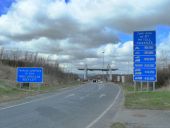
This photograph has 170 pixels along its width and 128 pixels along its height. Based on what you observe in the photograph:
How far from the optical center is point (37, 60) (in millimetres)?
99250

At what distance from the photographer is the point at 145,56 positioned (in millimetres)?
33875

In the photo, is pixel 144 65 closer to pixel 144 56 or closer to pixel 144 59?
pixel 144 59

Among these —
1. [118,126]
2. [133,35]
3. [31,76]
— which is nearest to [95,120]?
[118,126]

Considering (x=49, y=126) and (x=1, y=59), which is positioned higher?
(x=1, y=59)

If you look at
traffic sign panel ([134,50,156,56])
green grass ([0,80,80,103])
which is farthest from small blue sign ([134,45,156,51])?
→ green grass ([0,80,80,103])

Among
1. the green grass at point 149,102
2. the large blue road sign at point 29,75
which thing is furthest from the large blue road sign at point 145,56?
the large blue road sign at point 29,75

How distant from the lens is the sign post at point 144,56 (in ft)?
108

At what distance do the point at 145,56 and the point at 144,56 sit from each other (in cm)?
9

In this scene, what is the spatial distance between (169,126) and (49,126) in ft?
13.3

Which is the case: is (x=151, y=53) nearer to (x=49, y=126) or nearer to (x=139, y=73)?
(x=139, y=73)

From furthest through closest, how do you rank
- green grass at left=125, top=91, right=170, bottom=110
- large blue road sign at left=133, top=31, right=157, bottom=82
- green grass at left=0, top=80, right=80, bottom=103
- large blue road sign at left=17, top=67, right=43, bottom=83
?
large blue road sign at left=17, top=67, right=43, bottom=83 < large blue road sign at left=133, top=31, right=157, bottom=82 < green grass at left=0, top=80, right=80, bottom=103 < green grass at left=125, top=91, right=170, bottom=110

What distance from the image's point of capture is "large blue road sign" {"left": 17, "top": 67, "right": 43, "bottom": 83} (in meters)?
41.5

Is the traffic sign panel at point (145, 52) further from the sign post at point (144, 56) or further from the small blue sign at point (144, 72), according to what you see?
the small blue sign at point (144, 72)

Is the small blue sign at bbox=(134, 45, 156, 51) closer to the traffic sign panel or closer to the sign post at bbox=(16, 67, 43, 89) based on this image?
the traffic sign panel
